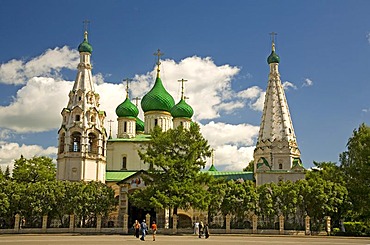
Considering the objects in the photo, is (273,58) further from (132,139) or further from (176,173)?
(176,173)

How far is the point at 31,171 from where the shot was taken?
185ft

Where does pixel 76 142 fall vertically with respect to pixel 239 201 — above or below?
above

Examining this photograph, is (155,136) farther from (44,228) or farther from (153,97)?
(153,97)

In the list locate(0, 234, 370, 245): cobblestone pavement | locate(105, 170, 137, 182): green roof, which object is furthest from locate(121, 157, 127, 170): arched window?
locate(0, 234, 370, 245): cobblestone pavement

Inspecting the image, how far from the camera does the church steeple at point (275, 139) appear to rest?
5784 cm

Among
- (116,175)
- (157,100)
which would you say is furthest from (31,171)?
(157,100)

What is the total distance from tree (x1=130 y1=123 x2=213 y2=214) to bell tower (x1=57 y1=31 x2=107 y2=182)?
9436 millimetres

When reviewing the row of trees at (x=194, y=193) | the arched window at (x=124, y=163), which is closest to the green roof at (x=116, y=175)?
the arched window at (x=124, y=163)

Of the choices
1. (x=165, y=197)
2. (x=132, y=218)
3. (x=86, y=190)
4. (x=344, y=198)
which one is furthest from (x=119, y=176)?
(x=344, y=198)

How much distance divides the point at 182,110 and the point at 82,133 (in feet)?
54.4

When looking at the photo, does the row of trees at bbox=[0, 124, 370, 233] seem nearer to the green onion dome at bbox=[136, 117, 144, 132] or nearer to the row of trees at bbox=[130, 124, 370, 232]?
the row of trees at bbox=[130, 124, 370, 232]

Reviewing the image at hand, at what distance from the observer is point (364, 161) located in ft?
142

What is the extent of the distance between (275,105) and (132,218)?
73.1 feet

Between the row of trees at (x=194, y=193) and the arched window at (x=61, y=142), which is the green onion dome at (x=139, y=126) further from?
the row of trees at (x=194, y=193)
